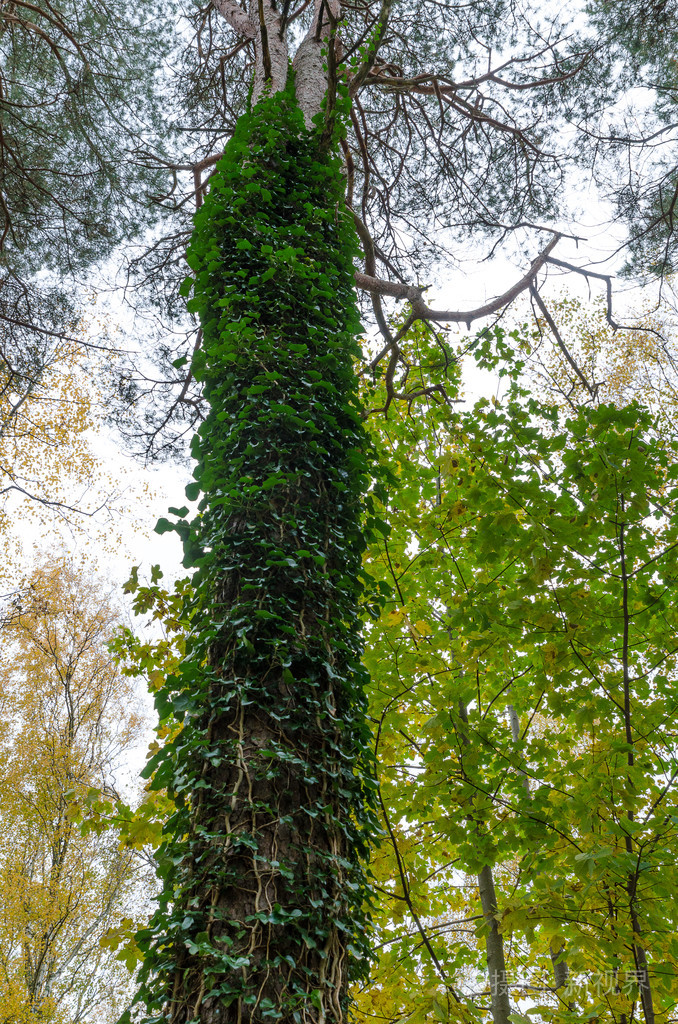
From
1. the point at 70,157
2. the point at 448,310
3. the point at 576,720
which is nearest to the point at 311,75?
the point at 448,310

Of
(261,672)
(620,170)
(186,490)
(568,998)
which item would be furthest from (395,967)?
(620,170)

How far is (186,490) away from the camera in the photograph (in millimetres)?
2342

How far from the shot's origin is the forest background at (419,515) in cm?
238

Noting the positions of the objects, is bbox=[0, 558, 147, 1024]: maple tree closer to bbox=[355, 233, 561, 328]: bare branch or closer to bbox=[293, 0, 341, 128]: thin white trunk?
bbox=[355, 233, 561, 328]: bare branch

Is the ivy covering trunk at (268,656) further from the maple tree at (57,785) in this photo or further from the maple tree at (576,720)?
the maple tree at (57,785)

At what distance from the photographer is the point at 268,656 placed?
74.4 inches

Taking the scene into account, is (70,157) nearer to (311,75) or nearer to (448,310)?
(311,75)

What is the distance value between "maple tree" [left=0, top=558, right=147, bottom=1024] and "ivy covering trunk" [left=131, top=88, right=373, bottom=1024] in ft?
18.1

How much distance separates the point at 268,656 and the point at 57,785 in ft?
28.1

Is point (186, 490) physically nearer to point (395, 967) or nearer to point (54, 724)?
point (395, 967)

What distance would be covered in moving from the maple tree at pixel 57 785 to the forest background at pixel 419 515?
0.05 m

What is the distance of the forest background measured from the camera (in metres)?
2.38

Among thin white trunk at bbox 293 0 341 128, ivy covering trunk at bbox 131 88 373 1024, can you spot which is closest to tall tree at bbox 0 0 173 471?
thin white trunk at bbox 293 0 341 128

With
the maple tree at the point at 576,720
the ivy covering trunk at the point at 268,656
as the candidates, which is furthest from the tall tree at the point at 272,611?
the maple tree at the point at 576,720
